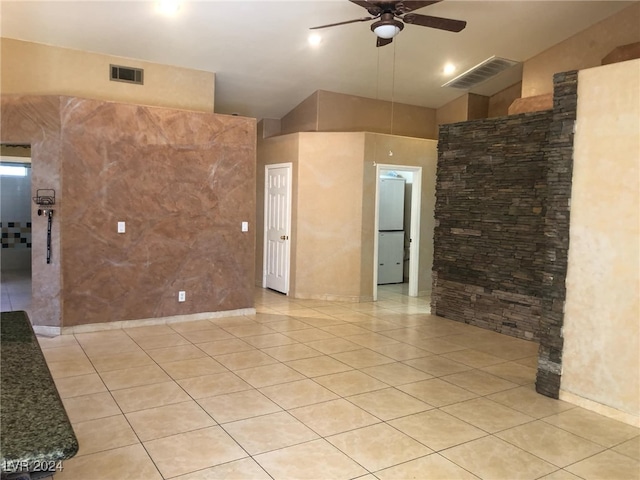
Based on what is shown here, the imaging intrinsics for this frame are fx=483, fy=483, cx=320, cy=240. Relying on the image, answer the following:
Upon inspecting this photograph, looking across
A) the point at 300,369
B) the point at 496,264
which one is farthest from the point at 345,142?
the point at 300,369

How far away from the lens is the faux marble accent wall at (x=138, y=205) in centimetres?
516

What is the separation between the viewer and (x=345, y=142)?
7.19 meters

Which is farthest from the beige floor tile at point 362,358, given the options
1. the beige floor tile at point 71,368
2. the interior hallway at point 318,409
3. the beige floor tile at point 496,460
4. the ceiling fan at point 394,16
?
the ceiling fan at point 394,16

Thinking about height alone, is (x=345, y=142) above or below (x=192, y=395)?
above

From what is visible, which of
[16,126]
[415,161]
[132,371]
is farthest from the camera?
[415,161]

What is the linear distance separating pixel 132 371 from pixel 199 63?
397 cm

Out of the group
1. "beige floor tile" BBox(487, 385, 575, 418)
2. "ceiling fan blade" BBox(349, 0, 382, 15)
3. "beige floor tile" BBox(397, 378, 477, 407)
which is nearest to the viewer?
"beige floor tile" BBox(487, 385, 575, 418)

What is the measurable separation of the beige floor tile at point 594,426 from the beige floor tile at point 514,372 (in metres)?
0.66

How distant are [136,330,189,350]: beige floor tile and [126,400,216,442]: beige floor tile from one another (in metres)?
1.55

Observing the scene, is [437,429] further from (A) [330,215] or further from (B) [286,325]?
(A) [330,215]

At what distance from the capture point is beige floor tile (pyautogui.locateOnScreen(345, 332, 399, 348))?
5.28 m

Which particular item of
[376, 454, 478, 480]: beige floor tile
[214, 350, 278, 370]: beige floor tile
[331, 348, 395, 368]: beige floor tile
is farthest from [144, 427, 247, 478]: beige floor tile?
[331, 348, 395, 368]: beige floor tile

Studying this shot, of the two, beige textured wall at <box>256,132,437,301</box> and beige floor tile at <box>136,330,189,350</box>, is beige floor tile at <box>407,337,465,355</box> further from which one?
beige floor tile at <box>136,330,189,350</box>

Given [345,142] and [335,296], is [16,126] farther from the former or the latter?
[335,296]
